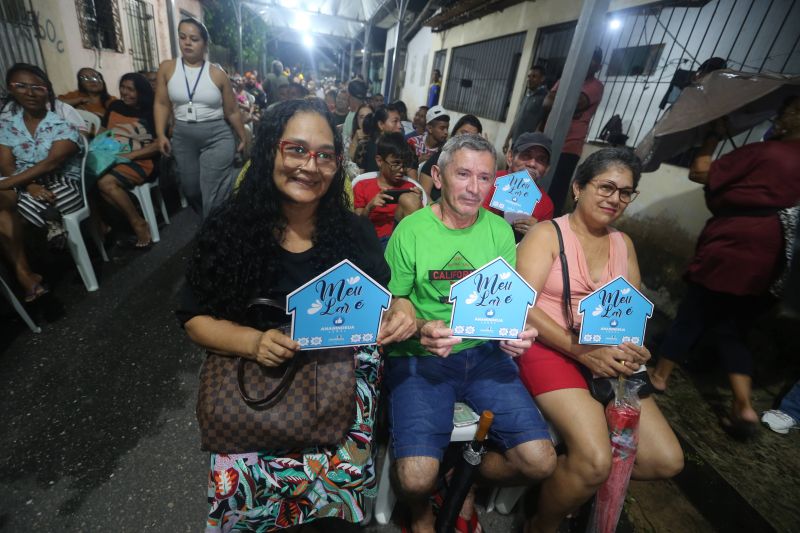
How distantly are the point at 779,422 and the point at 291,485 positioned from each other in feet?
11.3

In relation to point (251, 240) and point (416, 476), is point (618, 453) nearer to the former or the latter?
point (416, 476)

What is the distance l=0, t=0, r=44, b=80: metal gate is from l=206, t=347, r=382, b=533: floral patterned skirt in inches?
245

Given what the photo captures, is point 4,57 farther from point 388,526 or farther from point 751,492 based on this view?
point 751,492

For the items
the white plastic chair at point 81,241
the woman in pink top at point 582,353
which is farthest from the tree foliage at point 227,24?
the woman in pink top at point 582,353

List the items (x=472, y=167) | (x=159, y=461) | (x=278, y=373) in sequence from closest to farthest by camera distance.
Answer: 1. (x=278, y=373)
2. (x=472, y=167)
3. (x=159, y=461)

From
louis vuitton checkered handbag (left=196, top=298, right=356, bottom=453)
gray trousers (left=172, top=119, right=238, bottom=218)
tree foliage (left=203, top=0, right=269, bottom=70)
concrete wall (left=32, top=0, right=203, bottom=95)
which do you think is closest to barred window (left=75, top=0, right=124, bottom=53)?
concrete wall (left=32, top=0, right=203, bottom=95)

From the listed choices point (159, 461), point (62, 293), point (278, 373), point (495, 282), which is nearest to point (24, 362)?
point (62, 293)

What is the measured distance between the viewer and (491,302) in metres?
1.43

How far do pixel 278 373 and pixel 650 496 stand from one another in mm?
2391

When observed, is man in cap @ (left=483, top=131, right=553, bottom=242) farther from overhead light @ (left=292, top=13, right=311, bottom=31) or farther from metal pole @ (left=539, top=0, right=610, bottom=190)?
overhead light @ (left=292, top=13, right=311, bottom=31)

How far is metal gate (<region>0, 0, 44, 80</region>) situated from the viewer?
4.48m

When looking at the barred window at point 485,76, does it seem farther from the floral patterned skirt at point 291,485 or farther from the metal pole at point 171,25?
the metal pole at point 171,25

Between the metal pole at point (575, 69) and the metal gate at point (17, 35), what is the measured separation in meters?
6.54

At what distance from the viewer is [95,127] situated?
14.5 feet
